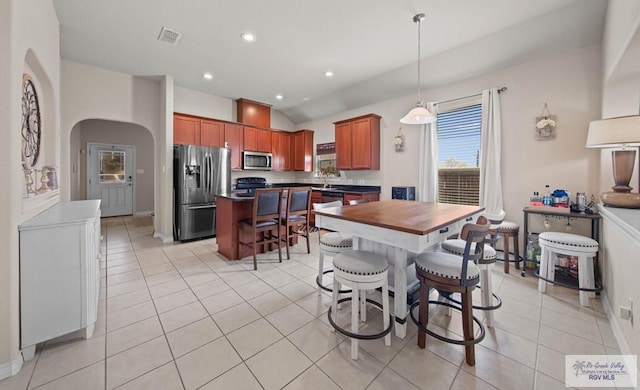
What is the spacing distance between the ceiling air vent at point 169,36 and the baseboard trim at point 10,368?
131 inches

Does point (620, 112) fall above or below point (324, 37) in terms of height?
below

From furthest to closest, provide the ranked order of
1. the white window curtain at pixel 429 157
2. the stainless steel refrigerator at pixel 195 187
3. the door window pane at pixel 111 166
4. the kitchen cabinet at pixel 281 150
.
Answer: the door window pane at pixel 111 166, the kitchen cabinet at pixel 281 150, the stainless steel refrigerator at pixel 195 187, the white window curtain at pixel 429 157

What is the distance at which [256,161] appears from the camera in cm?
573

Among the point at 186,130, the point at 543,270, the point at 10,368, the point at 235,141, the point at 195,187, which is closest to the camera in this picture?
the point at 10,368

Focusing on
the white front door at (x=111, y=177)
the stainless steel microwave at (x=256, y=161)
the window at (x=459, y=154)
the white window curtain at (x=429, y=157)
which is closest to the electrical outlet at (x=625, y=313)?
the window at (x=459, y=154)

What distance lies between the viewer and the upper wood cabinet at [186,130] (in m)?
4.58

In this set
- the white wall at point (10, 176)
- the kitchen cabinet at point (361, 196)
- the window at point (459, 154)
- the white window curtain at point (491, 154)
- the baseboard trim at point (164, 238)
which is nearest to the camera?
the white wall at point (10, 176)

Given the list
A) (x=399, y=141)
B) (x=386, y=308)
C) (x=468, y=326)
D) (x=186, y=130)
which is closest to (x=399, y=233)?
(x=386, y=308)

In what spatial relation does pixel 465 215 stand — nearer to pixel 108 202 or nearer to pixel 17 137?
pixel 17 137

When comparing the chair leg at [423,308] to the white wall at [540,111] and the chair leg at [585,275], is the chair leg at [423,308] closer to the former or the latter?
the chair leg at [585,275]

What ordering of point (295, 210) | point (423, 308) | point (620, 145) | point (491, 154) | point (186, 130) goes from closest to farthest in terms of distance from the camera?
point (423, 308)
point (620, 145)
point (491, 154)
point (295, 210)
point (186, 130)

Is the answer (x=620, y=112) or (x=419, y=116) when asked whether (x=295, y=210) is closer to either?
(x=419, y=116)

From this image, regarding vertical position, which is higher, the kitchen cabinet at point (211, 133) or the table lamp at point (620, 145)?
the kitchen cabinet at point (211, 133)

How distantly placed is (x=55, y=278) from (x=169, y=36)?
2.95 meters
